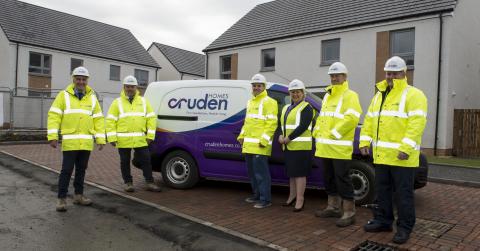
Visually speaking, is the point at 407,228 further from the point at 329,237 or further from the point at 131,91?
the point at 131,91

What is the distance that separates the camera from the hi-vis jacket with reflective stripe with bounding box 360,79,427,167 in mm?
4324

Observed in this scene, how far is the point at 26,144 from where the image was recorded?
50.4ft

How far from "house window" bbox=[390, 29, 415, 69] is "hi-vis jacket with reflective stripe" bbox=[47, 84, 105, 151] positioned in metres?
13.2

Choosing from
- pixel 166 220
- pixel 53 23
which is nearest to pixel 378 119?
pixel 166 220

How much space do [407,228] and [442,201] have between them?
2786 millimetres

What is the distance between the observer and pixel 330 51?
1816cm

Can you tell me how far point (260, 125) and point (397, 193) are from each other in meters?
2.26

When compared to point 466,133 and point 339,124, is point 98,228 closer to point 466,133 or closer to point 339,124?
point 339,124

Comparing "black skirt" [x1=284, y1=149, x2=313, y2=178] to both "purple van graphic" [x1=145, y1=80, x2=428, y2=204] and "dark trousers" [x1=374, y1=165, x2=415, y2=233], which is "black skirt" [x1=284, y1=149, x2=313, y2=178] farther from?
"dark trousers" [x1=374, y1=165, x2=415, y2=233]

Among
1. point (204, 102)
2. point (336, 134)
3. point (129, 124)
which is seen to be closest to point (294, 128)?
point (336, 134)

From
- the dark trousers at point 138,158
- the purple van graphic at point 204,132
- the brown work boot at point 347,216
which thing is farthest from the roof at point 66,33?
the brown work boot at point 347,216

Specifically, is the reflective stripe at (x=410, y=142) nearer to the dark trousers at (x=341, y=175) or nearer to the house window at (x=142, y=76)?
the dark trousers at (x=341, y=175)

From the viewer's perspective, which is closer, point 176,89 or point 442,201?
point 442,201

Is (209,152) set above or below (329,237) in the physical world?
above
